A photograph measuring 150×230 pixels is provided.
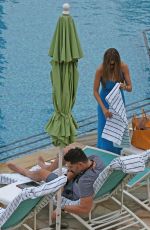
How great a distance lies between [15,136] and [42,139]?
60 cm

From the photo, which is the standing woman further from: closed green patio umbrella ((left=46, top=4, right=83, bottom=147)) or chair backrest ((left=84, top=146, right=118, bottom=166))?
closed green patio umbrella ((left=46, top=4, right=83, bottom=147))

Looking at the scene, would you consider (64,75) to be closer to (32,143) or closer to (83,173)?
(83,173)

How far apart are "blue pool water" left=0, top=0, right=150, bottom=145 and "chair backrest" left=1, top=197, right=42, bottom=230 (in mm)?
3869

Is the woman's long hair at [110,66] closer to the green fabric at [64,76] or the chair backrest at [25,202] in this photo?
the green fabric at [64,76]

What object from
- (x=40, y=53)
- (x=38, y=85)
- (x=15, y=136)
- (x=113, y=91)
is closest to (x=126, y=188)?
(x=113, y=91)

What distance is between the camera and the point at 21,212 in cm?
592

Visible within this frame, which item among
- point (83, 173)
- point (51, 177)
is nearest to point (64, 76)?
point (83, 173)

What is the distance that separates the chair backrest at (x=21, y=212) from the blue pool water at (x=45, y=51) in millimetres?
3869

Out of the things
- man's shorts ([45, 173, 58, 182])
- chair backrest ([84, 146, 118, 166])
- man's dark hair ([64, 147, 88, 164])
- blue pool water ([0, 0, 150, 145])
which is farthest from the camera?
blue pool water ([0, 0, 150, 145])

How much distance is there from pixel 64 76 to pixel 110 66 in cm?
196

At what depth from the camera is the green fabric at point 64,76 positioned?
583cm

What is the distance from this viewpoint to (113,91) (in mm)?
7645

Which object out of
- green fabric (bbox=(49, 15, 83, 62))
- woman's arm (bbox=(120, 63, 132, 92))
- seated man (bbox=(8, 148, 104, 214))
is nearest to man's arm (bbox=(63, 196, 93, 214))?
seated man (bbox=(8, 148, 104, 214))

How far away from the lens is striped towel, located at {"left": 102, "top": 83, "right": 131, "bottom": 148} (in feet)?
25.1
